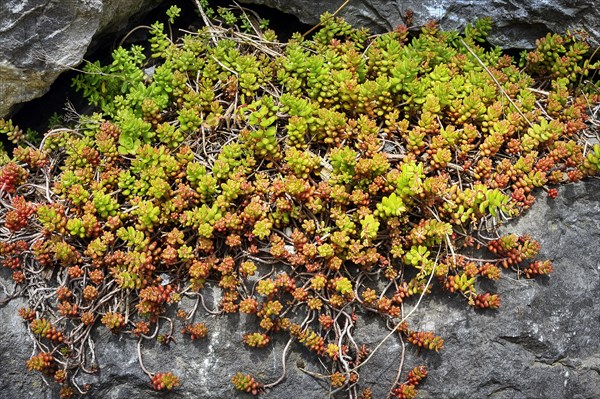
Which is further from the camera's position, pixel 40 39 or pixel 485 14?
pixel 485 14

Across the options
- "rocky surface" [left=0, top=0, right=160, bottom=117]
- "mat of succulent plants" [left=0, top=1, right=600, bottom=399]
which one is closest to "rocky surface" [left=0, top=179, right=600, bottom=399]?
"mat of succulent plants" [left=0, top=1, right=600, bottom=399]

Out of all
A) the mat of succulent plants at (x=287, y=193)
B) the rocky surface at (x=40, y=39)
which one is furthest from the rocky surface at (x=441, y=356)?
the rocky surface at (x=40, y=39)

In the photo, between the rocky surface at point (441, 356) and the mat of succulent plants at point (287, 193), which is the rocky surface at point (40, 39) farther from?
the rocky surface at point (441, 356)

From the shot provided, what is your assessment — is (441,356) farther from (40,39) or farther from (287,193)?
(40,39)

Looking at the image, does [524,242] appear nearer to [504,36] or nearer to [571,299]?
[571,299]

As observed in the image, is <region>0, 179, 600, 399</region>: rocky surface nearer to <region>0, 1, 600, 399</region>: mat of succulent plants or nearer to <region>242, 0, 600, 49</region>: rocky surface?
<region>0, 1, 600, 399</region>: mat of succulent plants

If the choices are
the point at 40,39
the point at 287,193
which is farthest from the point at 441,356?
the point at 40,39
